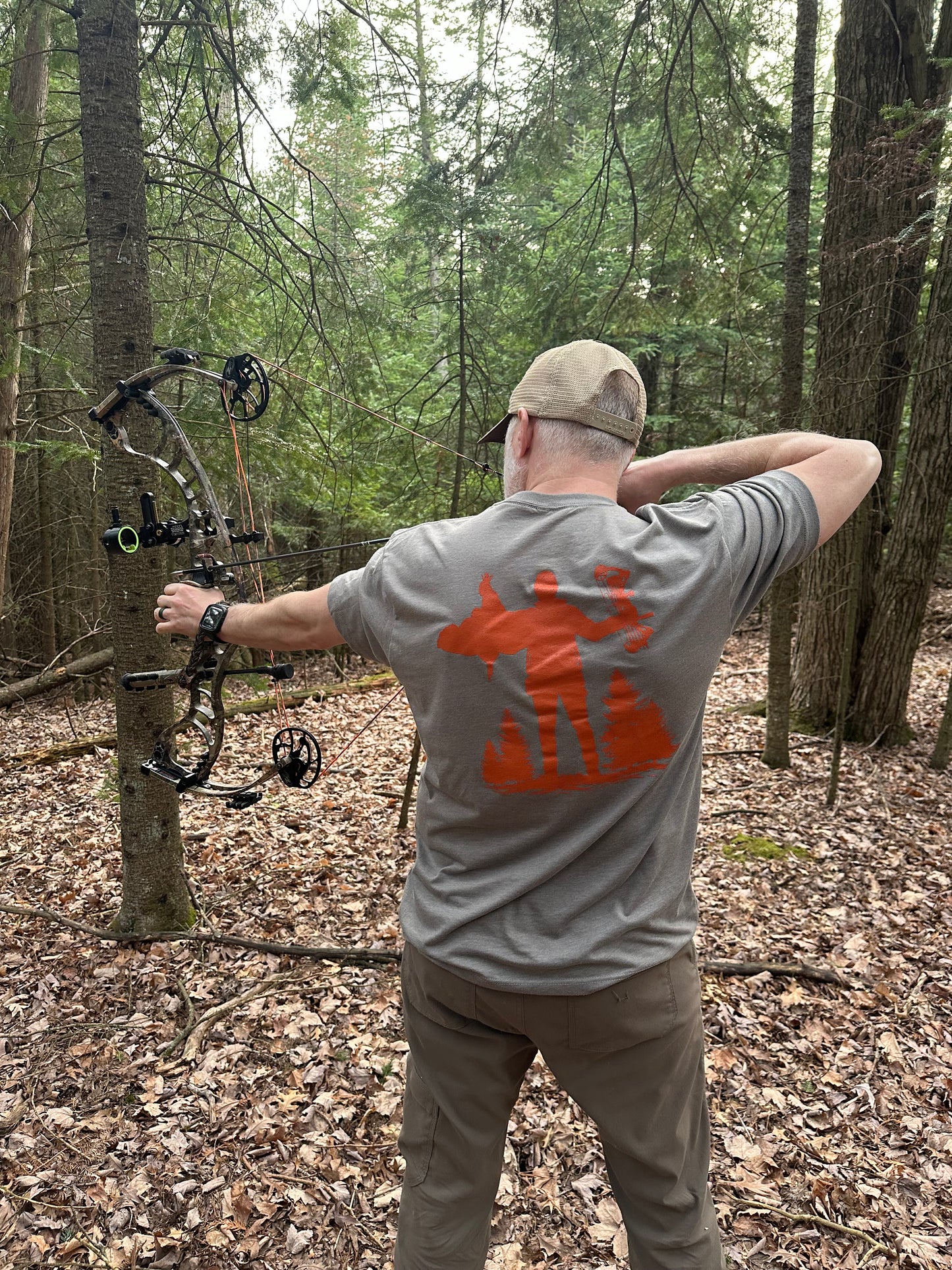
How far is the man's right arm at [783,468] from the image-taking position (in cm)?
148

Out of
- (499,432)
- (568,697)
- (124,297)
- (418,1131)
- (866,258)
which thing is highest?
(866,258)

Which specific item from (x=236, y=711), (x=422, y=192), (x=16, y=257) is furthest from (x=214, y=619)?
(x=236, y=711)

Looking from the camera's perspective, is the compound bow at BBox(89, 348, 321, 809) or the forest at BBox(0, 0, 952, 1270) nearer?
the compound bow at BBox(89, 348, 321, 809)

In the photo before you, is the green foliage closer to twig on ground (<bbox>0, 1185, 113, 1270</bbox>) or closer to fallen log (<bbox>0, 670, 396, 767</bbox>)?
fallen log (<bbox>0, 670, 396, 767</bbox>)

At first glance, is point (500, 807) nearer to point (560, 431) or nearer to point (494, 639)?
point (494, 639)

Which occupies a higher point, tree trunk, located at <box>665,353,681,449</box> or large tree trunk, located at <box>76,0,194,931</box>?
tree trunk, located at <box>665,353,681,449</box>

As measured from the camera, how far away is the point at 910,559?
607 cm

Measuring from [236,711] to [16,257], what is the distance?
14.4ft

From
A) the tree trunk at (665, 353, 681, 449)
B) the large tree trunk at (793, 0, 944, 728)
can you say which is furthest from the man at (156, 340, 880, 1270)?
the tree trunk at (665, 353, 681, 449)

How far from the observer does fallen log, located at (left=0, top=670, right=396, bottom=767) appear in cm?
654

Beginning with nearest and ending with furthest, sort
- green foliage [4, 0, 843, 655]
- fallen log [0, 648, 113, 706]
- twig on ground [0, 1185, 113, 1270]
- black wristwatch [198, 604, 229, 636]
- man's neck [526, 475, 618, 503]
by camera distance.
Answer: man's neck [526, 475, 618, 503]
black wristwatch [198, 604, 229, 636]
twig on ground [0, 1185, 113, 1270]
green foliage [4, 0, 843, 655]
fallen log [0, 648, 113, 706]

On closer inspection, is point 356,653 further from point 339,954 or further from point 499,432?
point 499,432

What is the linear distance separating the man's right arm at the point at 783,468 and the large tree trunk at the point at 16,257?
4.26 meters

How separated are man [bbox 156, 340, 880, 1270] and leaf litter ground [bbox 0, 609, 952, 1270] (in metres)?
1.11
